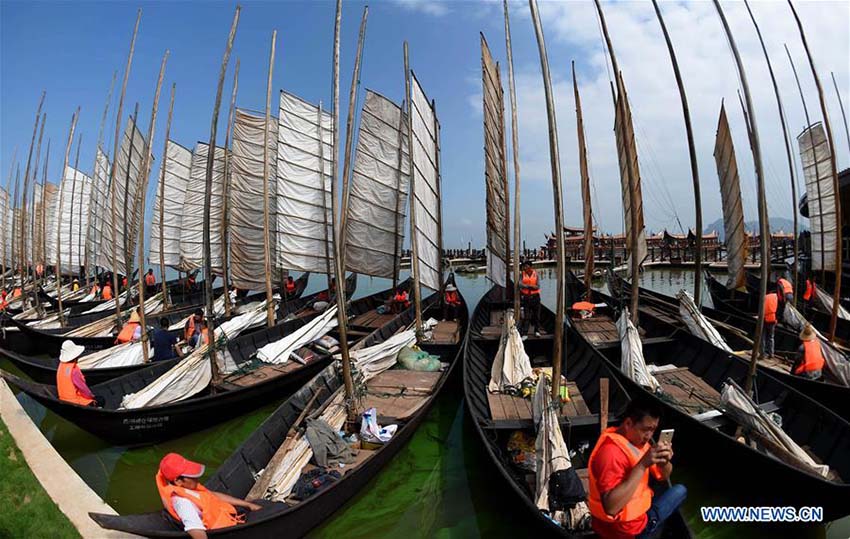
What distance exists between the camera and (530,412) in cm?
655

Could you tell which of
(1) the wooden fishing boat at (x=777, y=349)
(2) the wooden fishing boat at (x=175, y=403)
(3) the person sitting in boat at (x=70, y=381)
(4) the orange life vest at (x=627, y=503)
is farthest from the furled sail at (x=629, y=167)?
(3) the person sitting in boat at (x=70, y=381)

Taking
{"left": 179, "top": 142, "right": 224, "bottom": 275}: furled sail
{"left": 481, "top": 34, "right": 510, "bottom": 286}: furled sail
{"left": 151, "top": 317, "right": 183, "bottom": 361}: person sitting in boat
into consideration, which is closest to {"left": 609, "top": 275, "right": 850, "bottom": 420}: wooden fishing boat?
{"left": 481, "top": 34, "right": 510, "bottom": 286}: furled sail

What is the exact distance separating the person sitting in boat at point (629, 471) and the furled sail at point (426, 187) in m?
7.95

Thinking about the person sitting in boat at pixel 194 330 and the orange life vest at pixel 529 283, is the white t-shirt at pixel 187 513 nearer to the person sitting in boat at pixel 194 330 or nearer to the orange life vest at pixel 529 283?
the person sitting in boat at pixel 194 330

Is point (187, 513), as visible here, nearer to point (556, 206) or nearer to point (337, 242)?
point (337, 242)

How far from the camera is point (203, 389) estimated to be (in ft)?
26.4

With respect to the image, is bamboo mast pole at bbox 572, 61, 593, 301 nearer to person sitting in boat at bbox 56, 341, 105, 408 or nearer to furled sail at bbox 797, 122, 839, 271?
furled sail at bbox 797, 122, 839, 271

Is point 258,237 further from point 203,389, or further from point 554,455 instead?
point 554,455

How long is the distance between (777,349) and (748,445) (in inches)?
230

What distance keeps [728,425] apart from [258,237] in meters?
16.2

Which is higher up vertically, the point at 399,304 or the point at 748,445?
the point at 399,304

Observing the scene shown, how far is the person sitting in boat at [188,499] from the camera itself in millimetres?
3578

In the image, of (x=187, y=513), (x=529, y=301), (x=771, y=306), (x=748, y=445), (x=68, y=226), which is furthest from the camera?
(x=68, y=226)

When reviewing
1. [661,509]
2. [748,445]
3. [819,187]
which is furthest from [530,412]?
[819,187]
